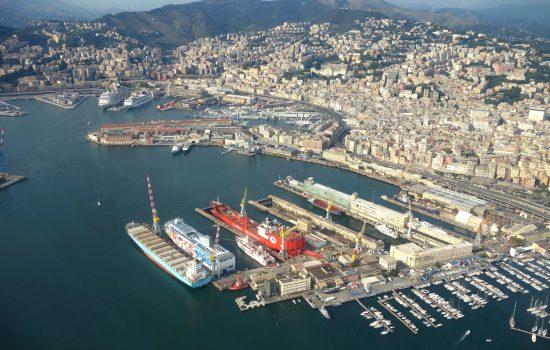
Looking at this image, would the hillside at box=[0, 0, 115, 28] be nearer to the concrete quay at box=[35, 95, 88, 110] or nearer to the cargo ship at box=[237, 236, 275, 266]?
the concrete quay at box=[35, 95, 88, 110]

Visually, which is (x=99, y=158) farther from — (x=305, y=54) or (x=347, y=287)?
(x=305, y=54)

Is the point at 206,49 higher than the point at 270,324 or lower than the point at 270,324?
higher

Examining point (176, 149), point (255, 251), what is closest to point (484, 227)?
point (255, 251)

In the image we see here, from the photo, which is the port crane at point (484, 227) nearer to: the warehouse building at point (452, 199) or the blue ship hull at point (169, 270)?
the warehouse building at point (452, 199)

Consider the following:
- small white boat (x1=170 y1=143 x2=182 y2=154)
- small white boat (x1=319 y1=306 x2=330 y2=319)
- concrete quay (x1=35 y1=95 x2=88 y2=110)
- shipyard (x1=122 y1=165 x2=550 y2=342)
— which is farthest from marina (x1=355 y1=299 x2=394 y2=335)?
concrete quay (x1=35 y1=95 x2=88 y2=110)

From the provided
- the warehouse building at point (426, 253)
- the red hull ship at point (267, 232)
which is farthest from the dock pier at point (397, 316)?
the red hull ship at point (267, 232)

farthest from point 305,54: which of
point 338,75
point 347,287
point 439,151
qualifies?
point 347,287
